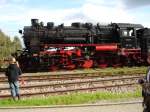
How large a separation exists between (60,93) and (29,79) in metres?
4.68

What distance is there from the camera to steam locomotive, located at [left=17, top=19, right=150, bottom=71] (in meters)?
28.7

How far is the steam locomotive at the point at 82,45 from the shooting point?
28.7m

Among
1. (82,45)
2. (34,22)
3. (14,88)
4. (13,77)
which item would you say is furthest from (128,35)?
(13,77)

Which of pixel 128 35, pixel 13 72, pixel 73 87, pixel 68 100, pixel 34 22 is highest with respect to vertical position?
pixel 34 22

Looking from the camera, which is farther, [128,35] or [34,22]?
[128,35]

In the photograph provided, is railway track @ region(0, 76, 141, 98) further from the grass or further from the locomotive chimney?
the locomotive chimney

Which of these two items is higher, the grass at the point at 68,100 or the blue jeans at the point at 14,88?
the blue jeans at the point at 14,88

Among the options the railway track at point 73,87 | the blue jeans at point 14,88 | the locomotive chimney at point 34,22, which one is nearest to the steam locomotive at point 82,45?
the locomotive chimney at point 34,22

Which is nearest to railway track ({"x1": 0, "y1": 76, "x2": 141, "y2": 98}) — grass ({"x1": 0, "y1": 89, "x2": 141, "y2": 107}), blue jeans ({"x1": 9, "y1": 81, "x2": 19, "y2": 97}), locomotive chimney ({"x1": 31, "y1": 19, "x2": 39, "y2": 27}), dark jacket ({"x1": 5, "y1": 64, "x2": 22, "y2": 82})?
blue jeans ({"x1": 9, "y1": 81, "x2": 19, "y2": 97})

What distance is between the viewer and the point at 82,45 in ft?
98.6

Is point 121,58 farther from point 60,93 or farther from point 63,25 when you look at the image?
point 60,93

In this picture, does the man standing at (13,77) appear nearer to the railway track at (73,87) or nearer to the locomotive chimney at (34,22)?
the railway track at (73,87)

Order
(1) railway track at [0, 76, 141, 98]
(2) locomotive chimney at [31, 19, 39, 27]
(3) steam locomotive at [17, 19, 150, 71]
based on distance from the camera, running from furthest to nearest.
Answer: (2) locomotive chimney at [31, 19, 39, 27], (3) steam locomotive at [17, 19, 150, 71], (1) railway track at [0, 76, 141, 98]

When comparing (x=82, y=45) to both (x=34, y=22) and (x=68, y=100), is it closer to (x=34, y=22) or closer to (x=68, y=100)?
(x=34, y=22)
